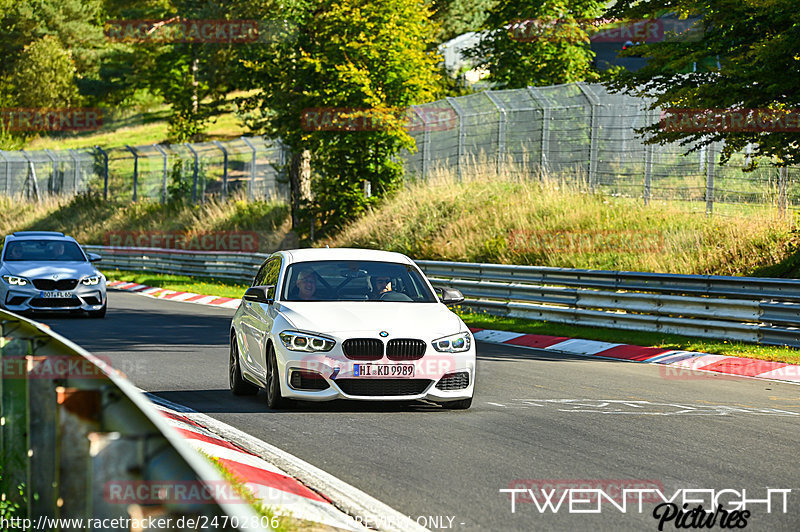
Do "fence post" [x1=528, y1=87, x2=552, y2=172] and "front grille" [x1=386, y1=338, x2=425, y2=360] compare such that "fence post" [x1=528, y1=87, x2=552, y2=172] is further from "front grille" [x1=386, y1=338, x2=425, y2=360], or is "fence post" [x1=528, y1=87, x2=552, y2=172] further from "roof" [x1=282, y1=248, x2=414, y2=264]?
"front grille" [x1=386, y1=338, x2=425, y2=360]

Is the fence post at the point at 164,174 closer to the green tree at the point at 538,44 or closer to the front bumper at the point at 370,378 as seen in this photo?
the green tree at the point at 538,44

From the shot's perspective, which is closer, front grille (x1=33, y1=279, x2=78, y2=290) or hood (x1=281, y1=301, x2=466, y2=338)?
hood (x1=281, y1=301, x2=466, y2=338)

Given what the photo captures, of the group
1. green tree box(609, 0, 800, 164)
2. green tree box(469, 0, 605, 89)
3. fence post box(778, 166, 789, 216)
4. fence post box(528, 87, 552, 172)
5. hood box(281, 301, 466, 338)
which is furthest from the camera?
green tree box(469, 0, 605, 89)

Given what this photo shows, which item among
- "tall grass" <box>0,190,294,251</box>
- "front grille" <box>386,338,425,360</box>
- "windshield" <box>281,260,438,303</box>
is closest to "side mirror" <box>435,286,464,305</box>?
"windshield" <box>281,260,438,303</box>

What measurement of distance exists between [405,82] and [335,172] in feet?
11.6

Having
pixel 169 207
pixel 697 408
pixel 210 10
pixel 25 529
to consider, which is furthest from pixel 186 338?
pixel 210 10

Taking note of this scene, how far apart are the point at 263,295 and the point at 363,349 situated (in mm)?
1541

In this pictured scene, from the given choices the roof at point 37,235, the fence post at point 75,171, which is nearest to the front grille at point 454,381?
the roof at point 37,235

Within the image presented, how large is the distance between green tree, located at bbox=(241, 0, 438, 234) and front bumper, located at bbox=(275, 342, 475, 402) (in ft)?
65.4

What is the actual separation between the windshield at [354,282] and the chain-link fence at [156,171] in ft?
84.1

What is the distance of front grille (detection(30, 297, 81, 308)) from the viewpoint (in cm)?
1972

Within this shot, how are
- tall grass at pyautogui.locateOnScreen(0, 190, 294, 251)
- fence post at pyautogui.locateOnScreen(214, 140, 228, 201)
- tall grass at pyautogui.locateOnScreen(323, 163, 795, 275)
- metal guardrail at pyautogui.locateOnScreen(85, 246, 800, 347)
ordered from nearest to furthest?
metal guardrail at pyautogui.locateOnScreen(85, 246, 800, 347) → tall grass at pyautogui.locateOnScreen(323, 163, 795, 275) → tall grass at pyautogui.locateOnScreen(0, 190, 294, 251) → fence post at pyautogui.locateOnScreen(214, 140, 228, 201)

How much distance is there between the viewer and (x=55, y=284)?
19844mm

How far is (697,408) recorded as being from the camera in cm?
1033
